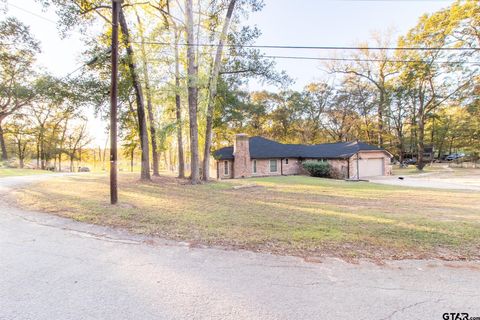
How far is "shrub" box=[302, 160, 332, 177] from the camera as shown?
75.8 feet

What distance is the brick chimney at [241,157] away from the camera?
74.5 ft

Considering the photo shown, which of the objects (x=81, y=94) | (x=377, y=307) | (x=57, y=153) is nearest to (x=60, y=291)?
(x=377, y=307)

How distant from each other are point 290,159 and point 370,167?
811cm

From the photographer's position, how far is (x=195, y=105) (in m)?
13.9

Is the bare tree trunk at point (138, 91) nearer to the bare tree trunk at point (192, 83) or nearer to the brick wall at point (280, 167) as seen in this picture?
the bare tree trunk at point (192, 83)

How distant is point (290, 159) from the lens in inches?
1017

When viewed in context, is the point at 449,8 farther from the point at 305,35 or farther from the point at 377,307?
the point at 377,307

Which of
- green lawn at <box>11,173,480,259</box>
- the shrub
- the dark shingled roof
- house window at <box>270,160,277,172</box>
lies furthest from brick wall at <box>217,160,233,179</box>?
green lawn at <box>11,173,480,259</box>

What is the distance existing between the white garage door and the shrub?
10.4 ft

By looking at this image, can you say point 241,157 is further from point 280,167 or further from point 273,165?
point 280,167

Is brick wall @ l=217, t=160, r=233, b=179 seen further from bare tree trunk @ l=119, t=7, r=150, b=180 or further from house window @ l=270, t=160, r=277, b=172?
bare tree trunk @ l=119, t=7, r=150, b=180

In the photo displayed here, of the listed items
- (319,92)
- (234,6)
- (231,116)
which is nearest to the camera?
(234,6)

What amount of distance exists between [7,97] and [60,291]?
107 ft

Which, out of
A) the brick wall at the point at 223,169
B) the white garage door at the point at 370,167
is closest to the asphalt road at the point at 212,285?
the brick wall at the point at 223,169
